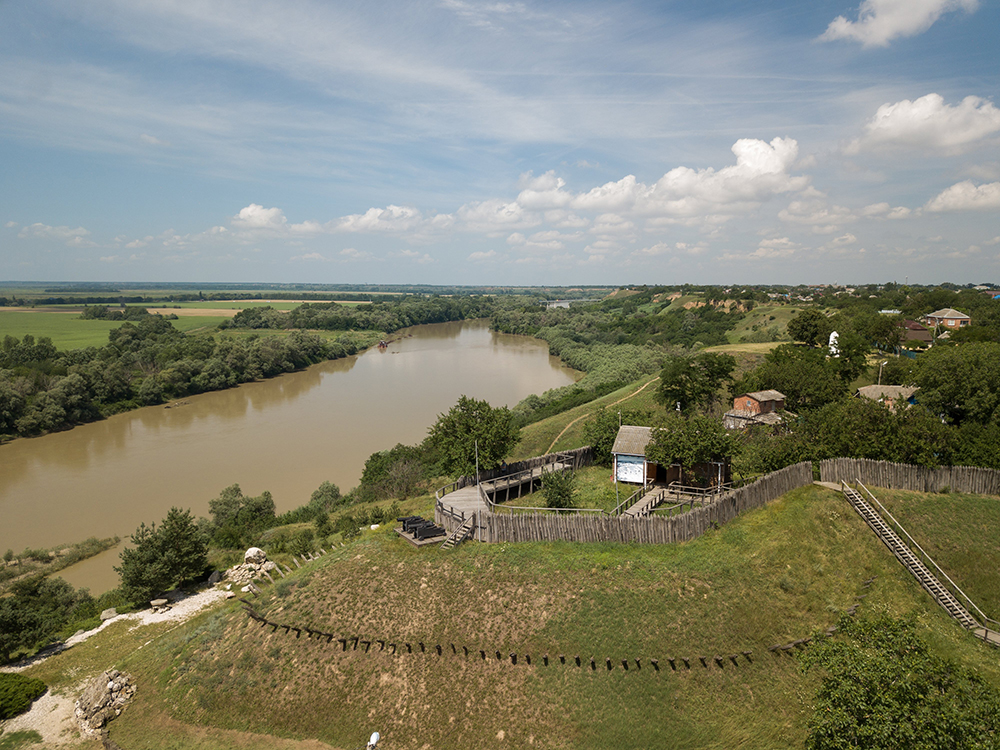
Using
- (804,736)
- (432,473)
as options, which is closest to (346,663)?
(804,736)

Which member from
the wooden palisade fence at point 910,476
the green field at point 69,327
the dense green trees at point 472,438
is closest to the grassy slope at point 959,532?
the wooden palisade fence at point 910,476

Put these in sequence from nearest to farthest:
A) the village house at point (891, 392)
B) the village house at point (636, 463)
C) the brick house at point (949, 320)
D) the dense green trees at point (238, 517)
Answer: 1. the village house at point (636, 463)
2. the dense green trees at point (238, 517)
3. the village house at point (891, 392)
4. the brick house at point (949, 320)

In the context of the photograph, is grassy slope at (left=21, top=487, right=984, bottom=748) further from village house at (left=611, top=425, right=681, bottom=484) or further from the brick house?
the brick house

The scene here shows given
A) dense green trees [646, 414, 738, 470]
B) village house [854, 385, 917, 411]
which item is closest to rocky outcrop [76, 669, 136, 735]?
dense green trees [646, 414, 738, 470]

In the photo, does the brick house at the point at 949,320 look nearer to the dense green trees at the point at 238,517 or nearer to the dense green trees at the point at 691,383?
the dense green trees at the point at 691,383

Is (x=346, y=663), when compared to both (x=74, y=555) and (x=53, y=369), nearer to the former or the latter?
(x=74, y=555)
